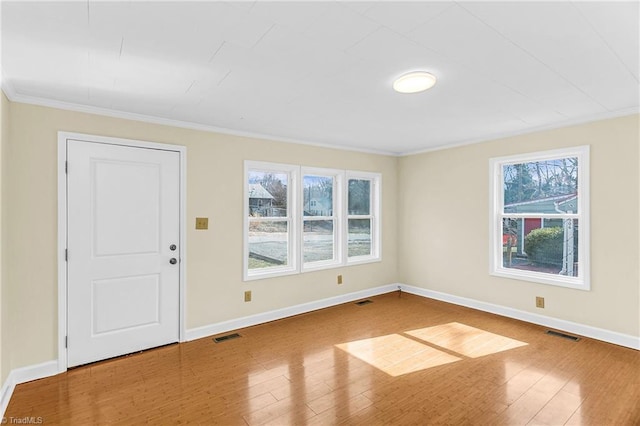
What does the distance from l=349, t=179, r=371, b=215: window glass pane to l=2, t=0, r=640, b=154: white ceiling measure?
180 centimetres

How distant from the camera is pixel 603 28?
178 cm

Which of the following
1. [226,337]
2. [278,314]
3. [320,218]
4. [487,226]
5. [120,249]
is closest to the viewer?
[120,249]

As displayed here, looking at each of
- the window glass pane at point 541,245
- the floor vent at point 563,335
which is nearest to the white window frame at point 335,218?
the window glass pane at point 541,245

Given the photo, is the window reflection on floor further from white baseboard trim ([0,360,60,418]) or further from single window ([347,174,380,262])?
white baseboard trim ([0,360,60,418])

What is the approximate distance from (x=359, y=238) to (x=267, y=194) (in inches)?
70.4

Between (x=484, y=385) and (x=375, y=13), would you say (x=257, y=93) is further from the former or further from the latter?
(x=484, y=385)

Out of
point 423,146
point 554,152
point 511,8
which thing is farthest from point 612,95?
point 423,146

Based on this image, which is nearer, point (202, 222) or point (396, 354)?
point (396, 354)

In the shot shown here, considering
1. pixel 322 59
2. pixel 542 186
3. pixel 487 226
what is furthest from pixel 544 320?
pixel 322 59

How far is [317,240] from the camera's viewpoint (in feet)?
15.9

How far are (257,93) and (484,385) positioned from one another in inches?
117

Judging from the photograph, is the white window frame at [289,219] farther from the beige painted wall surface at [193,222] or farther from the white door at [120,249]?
the white door at [120,249]

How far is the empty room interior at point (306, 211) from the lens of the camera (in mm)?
1904

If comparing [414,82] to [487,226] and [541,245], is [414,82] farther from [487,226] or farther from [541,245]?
[541,245]
